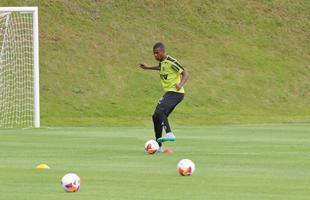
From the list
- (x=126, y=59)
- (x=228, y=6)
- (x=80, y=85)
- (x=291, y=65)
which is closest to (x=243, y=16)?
(x=228, y=6)

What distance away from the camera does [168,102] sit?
2141 centimetres

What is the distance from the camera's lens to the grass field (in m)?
13.2

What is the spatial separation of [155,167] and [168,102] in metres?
4.37

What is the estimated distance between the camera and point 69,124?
3884 cm

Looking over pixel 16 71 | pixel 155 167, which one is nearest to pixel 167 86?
pixel 155 167

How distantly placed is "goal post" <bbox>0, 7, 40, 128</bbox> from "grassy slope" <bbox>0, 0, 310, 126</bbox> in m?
1.09

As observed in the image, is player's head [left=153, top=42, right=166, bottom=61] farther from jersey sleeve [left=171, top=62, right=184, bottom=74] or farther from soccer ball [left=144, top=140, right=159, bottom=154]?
soccer ball [left=144, top=140, right=159, bottom=154]

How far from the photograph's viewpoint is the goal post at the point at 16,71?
39.1 m

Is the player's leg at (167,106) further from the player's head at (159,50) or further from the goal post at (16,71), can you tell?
the goal post at (16,71)

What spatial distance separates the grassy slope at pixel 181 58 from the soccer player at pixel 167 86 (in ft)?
58.6

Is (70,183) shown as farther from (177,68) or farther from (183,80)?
(177,68)

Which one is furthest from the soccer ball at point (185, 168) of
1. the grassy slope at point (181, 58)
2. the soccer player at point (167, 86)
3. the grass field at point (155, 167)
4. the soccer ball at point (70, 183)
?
the grassy slope at point (181, 58)

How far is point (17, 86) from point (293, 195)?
1175 inches

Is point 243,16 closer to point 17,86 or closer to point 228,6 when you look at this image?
point 228,6
